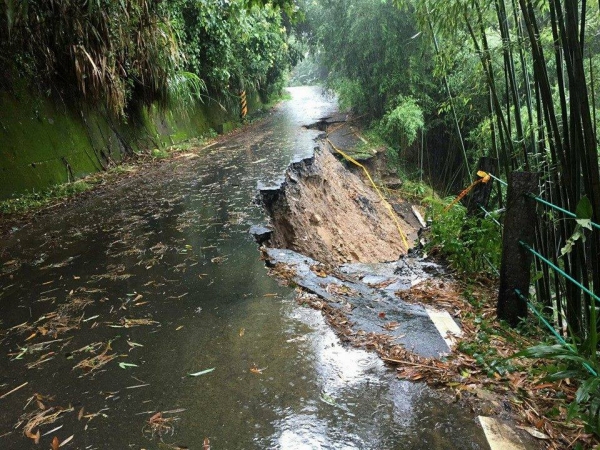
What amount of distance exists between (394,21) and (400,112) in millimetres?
2500

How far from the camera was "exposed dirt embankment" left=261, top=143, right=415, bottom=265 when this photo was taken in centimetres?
578

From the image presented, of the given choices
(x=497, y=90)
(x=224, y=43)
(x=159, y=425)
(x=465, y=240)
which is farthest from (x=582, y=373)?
(x=224, y=43)

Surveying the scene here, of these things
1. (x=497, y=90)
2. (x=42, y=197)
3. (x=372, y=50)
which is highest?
(x=372, y=50)

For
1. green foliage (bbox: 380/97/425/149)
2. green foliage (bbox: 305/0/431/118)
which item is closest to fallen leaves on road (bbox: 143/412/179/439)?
green foliage (bbox: 380/97/425/149)

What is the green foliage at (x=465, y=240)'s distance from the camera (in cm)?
365

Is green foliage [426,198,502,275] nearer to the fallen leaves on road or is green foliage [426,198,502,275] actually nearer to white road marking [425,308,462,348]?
white road marking [425,308,462,348]

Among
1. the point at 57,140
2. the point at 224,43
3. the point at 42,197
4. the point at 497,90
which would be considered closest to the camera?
the point at 42,197

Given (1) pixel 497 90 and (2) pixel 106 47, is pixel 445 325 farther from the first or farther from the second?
(2) pixel 106 47

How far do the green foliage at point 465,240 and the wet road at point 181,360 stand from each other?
1.72 meters

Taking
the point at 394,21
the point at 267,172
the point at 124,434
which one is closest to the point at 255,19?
the point at 394,21

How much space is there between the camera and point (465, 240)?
Answer: 4.00m

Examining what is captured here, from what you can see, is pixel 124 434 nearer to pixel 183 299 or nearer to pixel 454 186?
pixel 183 299

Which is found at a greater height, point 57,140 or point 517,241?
point 57,140

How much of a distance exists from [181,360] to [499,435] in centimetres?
161
